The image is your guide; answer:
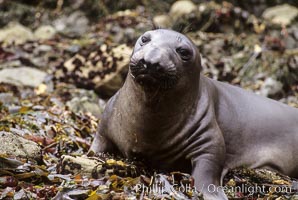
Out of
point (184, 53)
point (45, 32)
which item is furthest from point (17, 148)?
point (45, 32)

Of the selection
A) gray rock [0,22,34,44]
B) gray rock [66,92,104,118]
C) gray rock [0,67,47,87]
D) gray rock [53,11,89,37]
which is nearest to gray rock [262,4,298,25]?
gray rock [53,11,89,37]

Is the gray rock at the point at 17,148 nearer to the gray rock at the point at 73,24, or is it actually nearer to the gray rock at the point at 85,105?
the gray rock at the point at 85,105

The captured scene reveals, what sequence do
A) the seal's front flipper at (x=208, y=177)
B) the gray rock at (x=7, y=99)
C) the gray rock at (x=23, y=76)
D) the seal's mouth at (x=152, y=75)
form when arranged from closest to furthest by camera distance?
the seal's mouth at (x=152, y=75) → the seal's front flipper at (x=208, y=177) → the gray rock at (x=7, y=99) → the gray rock at (x=23, y=76)

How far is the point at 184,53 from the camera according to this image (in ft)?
14.4

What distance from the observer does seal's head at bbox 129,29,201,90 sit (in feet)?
13.1

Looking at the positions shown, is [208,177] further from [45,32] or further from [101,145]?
[45,32]

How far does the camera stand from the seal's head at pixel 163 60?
13.1ft

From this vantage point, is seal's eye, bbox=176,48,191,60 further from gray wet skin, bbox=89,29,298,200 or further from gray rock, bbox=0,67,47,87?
gray rock, bbox=0,67,47,87

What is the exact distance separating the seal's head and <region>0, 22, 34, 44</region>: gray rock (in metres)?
7.08

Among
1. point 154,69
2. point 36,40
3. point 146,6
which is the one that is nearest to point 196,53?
point 154,69

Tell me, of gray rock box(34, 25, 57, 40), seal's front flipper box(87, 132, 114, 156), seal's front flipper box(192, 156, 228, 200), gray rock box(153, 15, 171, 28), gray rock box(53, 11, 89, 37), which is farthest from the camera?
gray rock box(53, 11, 89, 37)

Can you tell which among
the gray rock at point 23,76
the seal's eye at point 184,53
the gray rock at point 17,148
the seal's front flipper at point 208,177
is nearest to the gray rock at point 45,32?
the gray rock at point 23,76

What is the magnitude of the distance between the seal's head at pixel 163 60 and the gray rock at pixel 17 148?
103 centimetres

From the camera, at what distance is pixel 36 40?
11.3 meters
